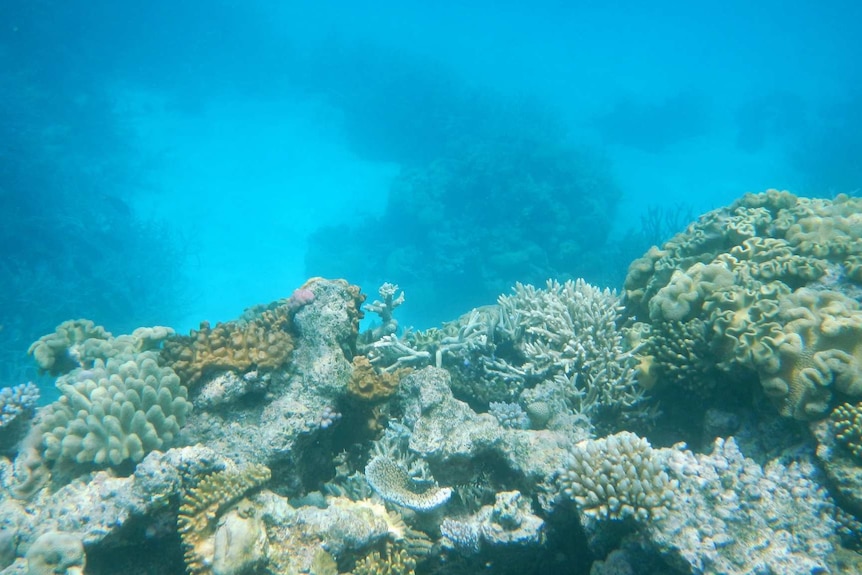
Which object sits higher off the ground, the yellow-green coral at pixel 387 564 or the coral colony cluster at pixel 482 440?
the coral colony cluster at pixel 482 440

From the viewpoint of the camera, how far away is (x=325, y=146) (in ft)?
210

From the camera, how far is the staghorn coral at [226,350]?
15.3ft

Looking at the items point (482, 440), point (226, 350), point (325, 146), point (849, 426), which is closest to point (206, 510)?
point (226, 350)

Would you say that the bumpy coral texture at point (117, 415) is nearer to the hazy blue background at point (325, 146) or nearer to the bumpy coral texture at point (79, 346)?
the bumpy coral texture at point (79, 346)

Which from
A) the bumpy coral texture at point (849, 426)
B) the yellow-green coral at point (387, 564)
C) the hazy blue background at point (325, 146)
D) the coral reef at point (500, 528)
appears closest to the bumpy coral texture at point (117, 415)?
the yellow-green coral at point (387, 564)

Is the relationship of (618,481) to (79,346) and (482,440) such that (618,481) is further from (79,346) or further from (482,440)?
(79,346)

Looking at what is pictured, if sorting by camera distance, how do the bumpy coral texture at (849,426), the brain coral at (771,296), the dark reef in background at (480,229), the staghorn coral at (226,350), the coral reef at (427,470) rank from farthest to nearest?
1. the dark reef in background at (480,229)
2. the staghorn coral at (226,350)
3. the brain coral at (771,296)
4. the bumpy coral texture at (849,426)
5. the coral reef at (427,470)

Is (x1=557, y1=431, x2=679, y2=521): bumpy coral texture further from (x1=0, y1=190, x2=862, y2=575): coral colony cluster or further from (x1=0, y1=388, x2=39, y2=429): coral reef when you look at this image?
(x1=0, y1=388, x2=39, y2=429): coral reef

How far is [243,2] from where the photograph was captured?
48281mm

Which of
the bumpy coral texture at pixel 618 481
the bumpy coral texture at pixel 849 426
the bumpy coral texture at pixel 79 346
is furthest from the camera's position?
the bumpy coral texture at pixel 79 346

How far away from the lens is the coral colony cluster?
3230mm

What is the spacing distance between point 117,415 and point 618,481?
4.58 m

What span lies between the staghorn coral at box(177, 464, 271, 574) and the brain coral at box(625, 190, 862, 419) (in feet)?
15.1

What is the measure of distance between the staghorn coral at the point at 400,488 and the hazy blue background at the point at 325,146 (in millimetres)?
18135
